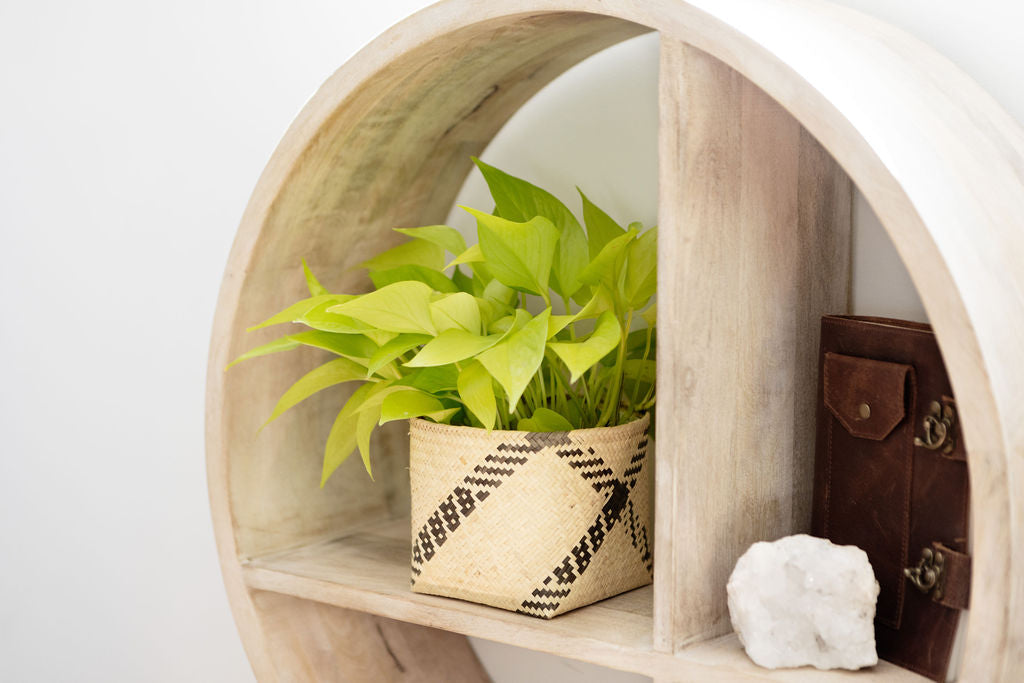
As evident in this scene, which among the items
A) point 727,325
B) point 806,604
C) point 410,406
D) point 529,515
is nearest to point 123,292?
point 410,406

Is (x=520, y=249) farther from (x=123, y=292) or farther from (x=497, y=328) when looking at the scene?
(x=123, y=292)

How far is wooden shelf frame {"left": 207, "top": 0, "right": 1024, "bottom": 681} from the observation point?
1.92 ft

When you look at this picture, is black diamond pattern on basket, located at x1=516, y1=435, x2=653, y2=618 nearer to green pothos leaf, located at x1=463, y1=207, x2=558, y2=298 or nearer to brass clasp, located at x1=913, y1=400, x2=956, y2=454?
green pothos leaf, located at x1=463, y1=207, x2=558, y2=298

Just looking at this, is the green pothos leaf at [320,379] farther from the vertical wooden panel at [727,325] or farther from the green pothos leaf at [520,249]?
the vertical wooden panel at [727,325]

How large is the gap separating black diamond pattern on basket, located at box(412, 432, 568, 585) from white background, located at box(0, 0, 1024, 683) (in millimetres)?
664

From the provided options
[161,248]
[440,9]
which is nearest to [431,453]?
[440,9]

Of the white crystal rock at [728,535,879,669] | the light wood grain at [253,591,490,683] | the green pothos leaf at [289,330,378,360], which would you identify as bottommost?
the light wood grain at [253,591,490,683]

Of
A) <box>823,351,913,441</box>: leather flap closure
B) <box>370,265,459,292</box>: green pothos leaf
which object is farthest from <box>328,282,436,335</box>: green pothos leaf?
→ <box>823,351,913,441</box>: leather flap closure

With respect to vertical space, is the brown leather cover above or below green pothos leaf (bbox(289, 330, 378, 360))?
below

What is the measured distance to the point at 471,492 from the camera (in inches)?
33.4

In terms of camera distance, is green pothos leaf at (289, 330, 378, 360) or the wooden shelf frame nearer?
the wooden shelf frame

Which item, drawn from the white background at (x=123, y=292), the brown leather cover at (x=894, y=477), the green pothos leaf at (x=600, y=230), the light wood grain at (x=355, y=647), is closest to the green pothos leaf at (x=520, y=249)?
the green pothos leaf at (x=600, y=230)

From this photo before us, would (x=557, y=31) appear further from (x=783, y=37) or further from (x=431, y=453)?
(x=431, y=453)

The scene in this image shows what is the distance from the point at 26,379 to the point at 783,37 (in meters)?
1.42
